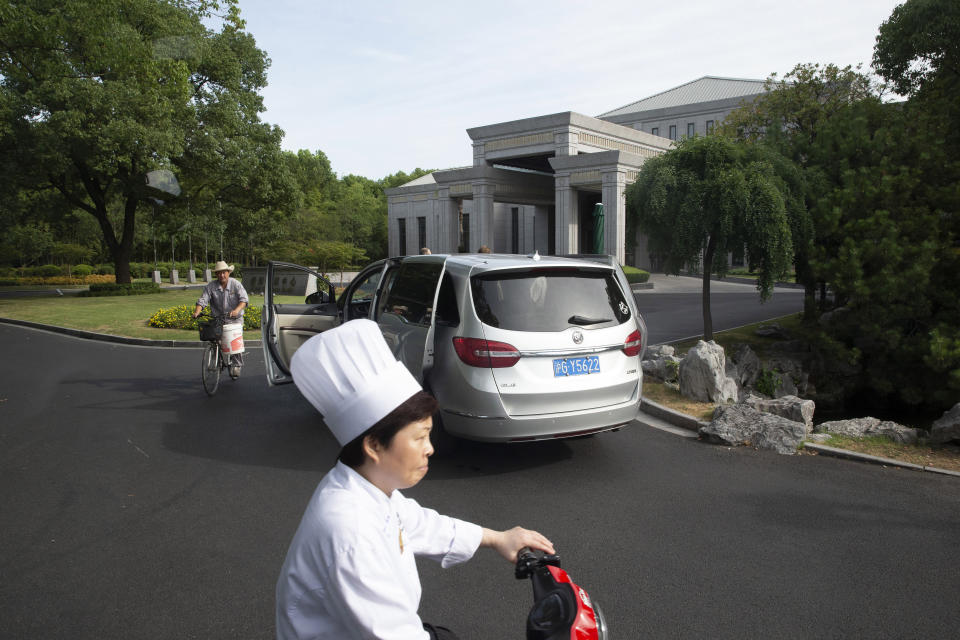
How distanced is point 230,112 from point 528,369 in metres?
28.5

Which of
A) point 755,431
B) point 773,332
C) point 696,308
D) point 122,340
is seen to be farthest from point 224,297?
point 696,308

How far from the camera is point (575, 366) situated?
5551mm

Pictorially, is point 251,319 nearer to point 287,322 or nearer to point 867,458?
point 287,322

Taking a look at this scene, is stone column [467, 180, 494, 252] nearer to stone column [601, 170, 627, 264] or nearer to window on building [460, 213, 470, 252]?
window on building [460, 213, 470, 252]

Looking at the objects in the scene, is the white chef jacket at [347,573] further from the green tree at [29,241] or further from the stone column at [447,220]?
the green tree at [29,241]

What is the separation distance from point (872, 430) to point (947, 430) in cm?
67

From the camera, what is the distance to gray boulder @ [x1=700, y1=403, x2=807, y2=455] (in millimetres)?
6531

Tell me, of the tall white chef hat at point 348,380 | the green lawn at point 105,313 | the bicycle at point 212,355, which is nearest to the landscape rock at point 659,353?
the bicycle at point 212,355

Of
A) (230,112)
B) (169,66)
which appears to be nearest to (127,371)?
(169,66)

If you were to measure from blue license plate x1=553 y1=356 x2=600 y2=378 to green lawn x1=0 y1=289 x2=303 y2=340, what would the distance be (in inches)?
429

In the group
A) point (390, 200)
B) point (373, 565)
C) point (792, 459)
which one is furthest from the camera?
point (390, 200)

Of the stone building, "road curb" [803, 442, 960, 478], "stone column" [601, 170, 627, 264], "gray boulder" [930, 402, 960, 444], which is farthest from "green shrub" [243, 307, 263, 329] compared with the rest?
"stone column" [601, 170, 627, 264]

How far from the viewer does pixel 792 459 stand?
6219 millimetres

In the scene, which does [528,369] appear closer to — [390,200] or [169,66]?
[169,66]
